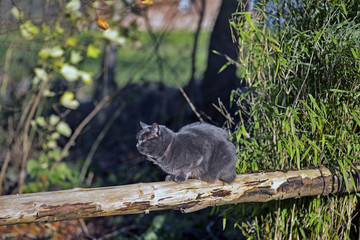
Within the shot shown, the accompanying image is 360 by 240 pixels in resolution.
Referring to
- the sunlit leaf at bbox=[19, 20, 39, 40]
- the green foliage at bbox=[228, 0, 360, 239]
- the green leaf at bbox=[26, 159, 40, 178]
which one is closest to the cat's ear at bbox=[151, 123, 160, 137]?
the green foliage at bbox=[228, 0, 360, 239]

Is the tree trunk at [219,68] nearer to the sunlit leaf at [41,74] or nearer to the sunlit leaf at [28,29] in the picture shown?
the sunlit leaf at [41,74]

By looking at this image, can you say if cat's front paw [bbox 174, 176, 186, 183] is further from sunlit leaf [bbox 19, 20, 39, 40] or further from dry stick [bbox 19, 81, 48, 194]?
dry stick [bbox 19, 81, 48, 194]

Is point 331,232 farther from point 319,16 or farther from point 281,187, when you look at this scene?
point 319,16

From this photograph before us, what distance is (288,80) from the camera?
2.01m

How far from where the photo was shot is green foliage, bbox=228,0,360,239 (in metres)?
1.88

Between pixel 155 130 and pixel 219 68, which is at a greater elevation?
pixel 155 130

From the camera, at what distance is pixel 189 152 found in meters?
1.82

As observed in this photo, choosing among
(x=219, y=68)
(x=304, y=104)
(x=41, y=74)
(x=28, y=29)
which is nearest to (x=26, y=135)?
(x=41, y=74)

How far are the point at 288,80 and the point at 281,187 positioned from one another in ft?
1.82

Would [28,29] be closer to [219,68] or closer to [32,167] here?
[32,167]

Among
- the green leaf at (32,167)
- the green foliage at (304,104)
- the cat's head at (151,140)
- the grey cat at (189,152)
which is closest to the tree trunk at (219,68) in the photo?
the green foliage at (304,104)

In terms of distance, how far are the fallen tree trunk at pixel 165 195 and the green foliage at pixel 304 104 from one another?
0.10 metres

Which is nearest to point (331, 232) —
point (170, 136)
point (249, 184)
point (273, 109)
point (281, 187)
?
point (281, 187)

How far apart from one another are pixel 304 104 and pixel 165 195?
30.8 inches
